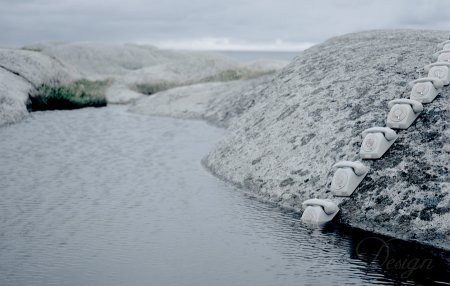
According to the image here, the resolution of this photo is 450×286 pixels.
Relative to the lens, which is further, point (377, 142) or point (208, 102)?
point (208, 102)

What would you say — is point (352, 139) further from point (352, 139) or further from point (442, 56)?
point (442, 56)

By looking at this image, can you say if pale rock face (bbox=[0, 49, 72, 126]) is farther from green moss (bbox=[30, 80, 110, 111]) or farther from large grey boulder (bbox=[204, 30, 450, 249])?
large grey boulder (bbox=[204, 30, 450, 249])

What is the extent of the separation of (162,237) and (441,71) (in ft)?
15.1

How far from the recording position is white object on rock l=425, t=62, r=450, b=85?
28.1ft

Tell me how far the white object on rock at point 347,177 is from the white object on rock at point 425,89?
1.40 meters

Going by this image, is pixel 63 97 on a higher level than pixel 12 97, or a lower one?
lower

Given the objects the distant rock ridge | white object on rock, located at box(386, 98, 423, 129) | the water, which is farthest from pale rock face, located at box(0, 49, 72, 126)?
white object on rock, located at box(386, 98, 423, 129)

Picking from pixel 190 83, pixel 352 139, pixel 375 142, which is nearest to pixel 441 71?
pixel 352 139

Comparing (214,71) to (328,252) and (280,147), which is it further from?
(328,252)

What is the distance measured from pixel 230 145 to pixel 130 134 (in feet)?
17.5

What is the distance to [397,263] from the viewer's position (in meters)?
5.82

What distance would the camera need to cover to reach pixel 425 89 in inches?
321

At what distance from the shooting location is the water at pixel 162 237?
5492mm

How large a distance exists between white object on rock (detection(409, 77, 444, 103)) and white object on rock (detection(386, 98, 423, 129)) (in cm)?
26
